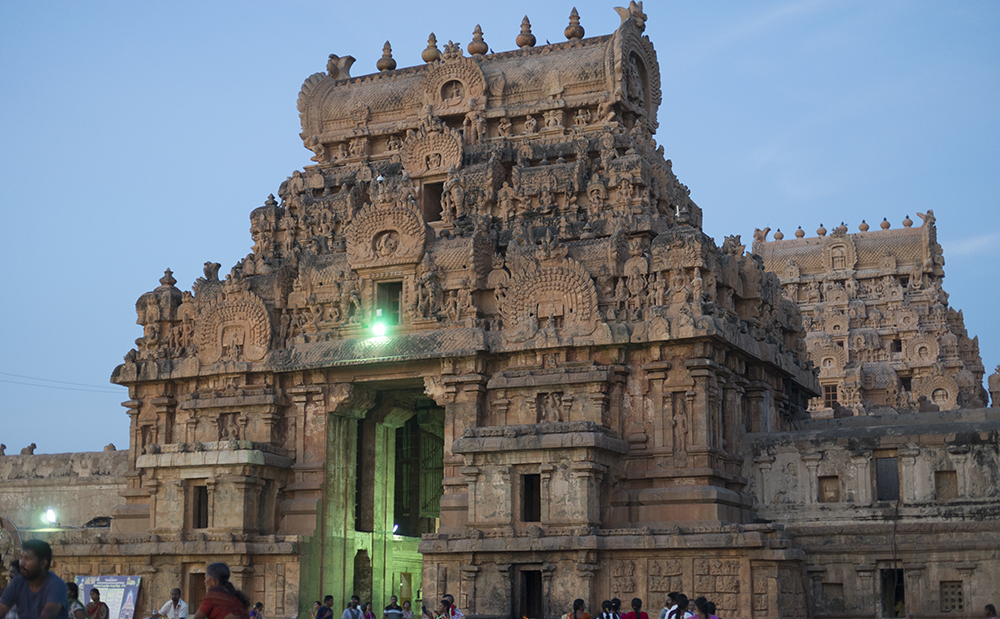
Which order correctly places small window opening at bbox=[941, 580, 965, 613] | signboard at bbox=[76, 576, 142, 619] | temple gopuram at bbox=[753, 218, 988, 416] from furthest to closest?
1. temple gopuram at bbox=[753, 218, 988, 416]
2. signboard at bbox=[76, 576, 142, 619]
3. small window opening at bbox=[941, 580, 965, 613]

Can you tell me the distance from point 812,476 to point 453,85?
→ 1503 centimetres

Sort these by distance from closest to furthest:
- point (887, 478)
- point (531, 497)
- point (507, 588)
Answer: point (507, 588), point (887, 478), point (531, 497)

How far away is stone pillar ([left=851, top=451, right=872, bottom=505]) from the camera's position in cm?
2841

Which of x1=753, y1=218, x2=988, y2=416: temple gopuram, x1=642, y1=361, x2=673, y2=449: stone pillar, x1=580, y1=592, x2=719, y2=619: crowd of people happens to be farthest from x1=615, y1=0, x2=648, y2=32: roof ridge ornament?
x1=753, y1=218, x2=988, y2=416: temple gopuram

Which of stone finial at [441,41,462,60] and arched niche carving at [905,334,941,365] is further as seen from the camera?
arched niche carving at [905,334,941,365]

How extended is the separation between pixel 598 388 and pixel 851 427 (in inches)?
263

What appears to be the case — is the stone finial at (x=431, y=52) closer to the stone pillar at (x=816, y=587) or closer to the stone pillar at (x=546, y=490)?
the stone pillar at (x=546, y=490)

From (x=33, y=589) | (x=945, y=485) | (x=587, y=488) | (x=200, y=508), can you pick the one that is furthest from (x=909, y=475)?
(x=33, y=589)

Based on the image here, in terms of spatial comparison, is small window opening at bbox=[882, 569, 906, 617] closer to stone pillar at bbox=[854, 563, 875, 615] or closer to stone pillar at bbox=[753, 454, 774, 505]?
stone pillar at bbox=[854, 563, 875, 615]

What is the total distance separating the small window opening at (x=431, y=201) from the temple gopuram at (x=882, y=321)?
27730 millimetres

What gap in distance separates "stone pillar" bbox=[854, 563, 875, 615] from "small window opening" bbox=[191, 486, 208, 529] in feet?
51.7

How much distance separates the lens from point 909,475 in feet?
91.8

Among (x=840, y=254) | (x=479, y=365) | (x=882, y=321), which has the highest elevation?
(x=840, y=254)

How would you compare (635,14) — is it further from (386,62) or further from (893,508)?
(893,508)
